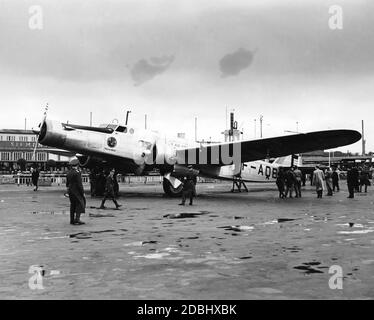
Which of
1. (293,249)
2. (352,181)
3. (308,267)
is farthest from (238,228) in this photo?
(352,181)

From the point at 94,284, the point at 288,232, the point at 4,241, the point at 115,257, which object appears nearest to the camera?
the point at 94,284

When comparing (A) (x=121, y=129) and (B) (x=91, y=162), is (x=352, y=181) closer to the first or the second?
(A) (x=121, y=129)

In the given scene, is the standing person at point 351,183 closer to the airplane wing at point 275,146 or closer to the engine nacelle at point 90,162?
the airplane wing at point 275,146

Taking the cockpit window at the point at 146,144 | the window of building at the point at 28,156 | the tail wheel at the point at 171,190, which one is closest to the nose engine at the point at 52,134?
the cockpit window at the point at 146,144

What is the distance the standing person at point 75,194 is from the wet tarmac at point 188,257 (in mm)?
494

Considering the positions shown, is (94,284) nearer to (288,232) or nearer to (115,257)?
(115,257)

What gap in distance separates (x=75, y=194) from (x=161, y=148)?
11.8 meters

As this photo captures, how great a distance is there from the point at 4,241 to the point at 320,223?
25.1 ft

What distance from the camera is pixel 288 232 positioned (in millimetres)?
10641

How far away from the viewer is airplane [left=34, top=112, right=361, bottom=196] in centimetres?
2117


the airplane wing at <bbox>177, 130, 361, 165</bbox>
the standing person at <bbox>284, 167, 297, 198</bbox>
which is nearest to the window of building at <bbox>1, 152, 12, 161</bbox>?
the airplane wing at <bbox>177, 130, 361, 165</bbox>

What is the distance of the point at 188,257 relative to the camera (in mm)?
7555

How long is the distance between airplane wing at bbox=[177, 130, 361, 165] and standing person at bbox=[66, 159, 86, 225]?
422 inches

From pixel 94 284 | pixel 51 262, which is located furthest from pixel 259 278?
pixel 51 262
